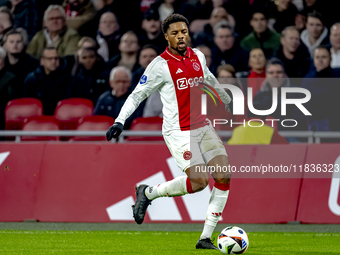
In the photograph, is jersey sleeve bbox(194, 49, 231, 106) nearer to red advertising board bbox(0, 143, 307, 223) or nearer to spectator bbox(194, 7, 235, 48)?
red advertising board bbox(0, 143, 307, 223)

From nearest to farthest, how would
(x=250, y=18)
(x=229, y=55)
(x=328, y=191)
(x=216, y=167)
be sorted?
(x=216, y=167)
(x=328, y=191)
(x=229, y=55)
(x=250, y=18)

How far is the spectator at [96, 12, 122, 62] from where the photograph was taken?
457 inches

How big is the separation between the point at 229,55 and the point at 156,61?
4.77 metres

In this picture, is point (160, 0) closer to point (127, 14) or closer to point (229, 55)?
point (127, 14)

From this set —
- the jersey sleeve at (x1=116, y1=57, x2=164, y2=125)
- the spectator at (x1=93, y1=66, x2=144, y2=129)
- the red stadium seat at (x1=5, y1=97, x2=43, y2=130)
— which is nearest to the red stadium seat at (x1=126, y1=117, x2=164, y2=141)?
the spectator at (x1=93, y1=66, x2=144, y2=129)

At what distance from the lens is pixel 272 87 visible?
943cm

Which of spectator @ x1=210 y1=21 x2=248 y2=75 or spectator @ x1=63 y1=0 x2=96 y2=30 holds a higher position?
spectator @ x1=63 y1=0 x2=96 y2=30

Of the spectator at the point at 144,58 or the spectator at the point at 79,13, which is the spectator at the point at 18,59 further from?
the spectator at the point at 144,58

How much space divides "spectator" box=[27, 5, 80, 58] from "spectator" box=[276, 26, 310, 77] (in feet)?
14.0

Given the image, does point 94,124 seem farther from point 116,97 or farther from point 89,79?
point 89,79

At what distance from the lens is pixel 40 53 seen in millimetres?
11930

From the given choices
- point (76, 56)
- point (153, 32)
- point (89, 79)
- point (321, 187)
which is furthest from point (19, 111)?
point (321, 187)

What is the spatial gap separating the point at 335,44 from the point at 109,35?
4.50 metres

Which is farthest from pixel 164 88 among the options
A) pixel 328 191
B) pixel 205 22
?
pixel 205 22
